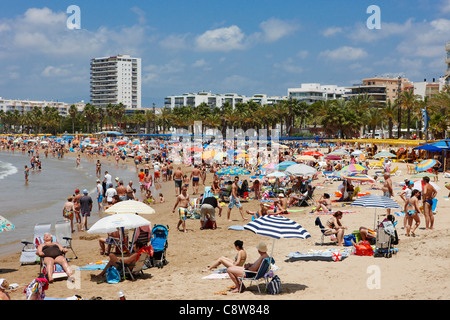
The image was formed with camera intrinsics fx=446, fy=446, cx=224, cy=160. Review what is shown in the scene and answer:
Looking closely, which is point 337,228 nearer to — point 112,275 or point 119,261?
point 119,261

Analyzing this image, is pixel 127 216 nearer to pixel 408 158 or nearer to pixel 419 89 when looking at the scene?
pixel 408 158

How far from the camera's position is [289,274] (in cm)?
823

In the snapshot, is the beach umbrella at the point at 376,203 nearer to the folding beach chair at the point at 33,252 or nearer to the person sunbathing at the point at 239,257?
the person sunbathing at the point at 239,257

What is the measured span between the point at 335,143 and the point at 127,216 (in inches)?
1885

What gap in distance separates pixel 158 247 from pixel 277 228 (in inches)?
121

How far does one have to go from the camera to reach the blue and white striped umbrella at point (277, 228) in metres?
7.31

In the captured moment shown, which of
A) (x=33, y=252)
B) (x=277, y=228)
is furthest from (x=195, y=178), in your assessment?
(x=277, y=228)

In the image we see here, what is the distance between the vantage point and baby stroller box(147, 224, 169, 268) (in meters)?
9.27

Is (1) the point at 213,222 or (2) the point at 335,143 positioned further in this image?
(2) the point at 335,143

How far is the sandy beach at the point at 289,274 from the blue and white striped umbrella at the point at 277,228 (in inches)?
35.5

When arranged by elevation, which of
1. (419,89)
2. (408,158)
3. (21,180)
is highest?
(419,89)

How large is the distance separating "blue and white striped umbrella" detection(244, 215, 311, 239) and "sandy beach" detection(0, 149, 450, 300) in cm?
90
